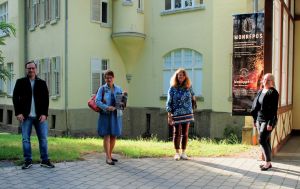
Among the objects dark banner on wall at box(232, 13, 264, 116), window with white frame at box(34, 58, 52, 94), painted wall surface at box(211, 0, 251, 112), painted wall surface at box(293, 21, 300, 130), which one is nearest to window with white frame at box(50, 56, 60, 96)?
window with white frame at box(34, 58, 52, 94)

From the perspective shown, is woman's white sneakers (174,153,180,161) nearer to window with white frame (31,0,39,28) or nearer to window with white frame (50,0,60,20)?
window with white frame (50,0,60,20)

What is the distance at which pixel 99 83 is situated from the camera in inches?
834

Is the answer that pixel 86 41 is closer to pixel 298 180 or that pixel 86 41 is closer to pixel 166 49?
pixel 166 49

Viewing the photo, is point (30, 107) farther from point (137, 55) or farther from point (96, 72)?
point (137, 55)

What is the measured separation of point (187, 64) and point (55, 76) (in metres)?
6.53

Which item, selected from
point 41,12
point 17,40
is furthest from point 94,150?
point 17,40

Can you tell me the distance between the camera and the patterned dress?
9234 millimetres

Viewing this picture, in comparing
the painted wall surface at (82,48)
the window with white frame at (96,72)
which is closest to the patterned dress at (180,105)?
the painted wall surface at (82,48)

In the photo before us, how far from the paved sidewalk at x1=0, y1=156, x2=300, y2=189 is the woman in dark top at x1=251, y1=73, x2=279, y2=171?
0.42 meters

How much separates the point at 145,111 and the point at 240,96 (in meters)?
10.4

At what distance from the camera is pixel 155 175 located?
310 inches

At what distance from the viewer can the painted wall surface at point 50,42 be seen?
66.4 feet

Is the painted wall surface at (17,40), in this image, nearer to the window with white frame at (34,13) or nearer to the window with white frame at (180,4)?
the window with white frame at (34,13)

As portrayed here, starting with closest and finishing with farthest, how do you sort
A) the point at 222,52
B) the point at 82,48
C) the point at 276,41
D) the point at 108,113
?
the point at 108,113, the point at 276,41, the point at 222,52, the point at 82,48
